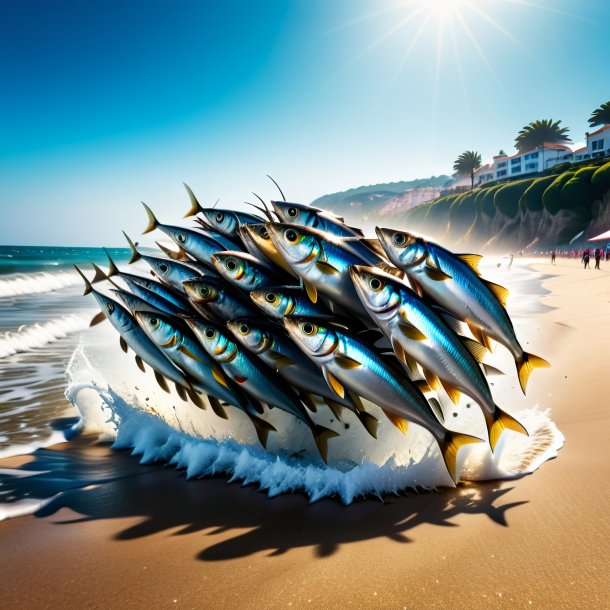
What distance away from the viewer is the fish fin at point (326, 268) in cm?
255

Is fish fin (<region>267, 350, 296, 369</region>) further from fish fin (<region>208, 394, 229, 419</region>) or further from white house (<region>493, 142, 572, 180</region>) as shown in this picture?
white house (<region>493, 142, 572, 180</region>)

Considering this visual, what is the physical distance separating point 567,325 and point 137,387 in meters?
9.24

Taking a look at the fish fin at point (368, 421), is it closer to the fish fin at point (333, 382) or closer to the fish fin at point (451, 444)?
the fish fin at point (333, 382)

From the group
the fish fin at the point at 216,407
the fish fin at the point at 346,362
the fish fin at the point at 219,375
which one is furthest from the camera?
the fish fin at the point at 216,407

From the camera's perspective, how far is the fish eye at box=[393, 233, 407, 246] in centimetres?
251

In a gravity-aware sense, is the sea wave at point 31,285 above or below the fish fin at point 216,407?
below

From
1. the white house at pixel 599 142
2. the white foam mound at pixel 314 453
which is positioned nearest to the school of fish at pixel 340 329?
the white foam mound at pixel 314 453

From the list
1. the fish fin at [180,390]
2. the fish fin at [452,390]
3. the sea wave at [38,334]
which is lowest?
the sea wave at [38,334]

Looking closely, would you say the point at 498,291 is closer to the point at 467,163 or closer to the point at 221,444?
the point at 221,444

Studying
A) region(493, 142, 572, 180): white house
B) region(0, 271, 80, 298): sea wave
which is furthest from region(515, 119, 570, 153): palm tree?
region(0, 271, 80, 298): sea wave

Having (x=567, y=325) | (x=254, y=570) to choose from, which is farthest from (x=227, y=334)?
(x=567, y=325)

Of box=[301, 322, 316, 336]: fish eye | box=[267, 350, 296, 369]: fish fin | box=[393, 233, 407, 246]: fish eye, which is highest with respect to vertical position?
box=[393, 233, 407, 246]: fish eye

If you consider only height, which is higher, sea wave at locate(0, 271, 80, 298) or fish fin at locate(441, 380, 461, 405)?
fish fin at locate(441, 380, 461, 405)

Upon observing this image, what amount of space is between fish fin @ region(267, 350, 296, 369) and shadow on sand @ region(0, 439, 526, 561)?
950 millimetres
